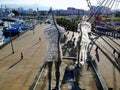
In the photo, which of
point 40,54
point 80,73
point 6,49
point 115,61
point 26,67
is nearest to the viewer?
point 80,73

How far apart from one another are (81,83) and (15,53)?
16225mm

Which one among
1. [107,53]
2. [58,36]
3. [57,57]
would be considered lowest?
[107,53]

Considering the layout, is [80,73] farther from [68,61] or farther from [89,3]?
[89,3]

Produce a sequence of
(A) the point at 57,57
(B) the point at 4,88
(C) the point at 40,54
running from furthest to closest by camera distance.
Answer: (C) the point at 40,54, (B) the point at 4,88, (A) the point at 57,57

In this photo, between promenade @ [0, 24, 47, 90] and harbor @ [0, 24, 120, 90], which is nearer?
harbor @ [0, 24, 120, 90]

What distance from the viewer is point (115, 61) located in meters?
28.6

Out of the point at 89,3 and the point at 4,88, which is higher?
the point at 89,3

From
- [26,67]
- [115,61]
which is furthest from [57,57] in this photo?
[115,61]

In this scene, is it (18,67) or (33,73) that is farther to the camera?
(18,67)

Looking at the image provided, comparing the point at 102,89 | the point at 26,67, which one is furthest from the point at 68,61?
the point at 102,89

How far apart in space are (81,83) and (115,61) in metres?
11.2

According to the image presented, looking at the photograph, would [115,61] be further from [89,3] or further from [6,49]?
[89,3]

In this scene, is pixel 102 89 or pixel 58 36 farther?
pixel 102 89

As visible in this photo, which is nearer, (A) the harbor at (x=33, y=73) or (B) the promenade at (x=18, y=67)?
(A) the harbor at (x=33, y=73)
